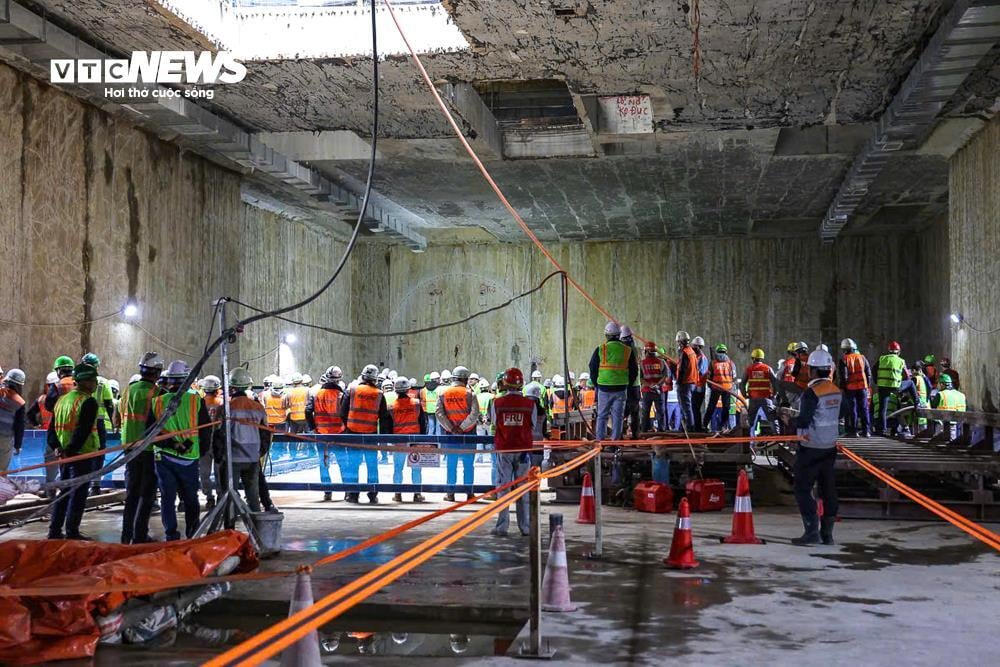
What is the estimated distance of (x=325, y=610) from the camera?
140 inches

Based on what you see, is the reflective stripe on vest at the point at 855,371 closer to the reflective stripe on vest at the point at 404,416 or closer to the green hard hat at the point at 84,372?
the reflective stripe on vest at the point at 404,416

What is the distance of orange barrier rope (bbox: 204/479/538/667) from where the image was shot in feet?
9.23

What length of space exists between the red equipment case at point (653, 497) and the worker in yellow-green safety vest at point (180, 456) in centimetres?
603

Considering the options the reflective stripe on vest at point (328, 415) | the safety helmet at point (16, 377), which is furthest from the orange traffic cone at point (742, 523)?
the safety helmet at point (16, 377)

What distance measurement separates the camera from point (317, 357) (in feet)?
96.0

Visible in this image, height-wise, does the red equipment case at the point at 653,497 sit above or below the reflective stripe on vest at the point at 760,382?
below

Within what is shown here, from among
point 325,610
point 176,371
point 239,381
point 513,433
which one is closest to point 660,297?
point 513,433

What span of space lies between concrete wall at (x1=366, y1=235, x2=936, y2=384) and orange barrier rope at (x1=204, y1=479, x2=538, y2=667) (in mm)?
26042

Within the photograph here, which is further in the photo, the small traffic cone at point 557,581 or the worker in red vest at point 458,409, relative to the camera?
the worker in red vest at point 458,409

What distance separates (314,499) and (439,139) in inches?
329

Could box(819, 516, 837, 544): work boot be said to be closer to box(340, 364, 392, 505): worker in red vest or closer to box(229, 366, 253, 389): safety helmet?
box(229, 366, 253, 389): safety helmet

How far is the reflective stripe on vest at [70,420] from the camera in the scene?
9391mm

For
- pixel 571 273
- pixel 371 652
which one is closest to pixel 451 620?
pixel 371 652

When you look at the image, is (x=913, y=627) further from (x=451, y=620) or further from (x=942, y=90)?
(x=942, y=90)
